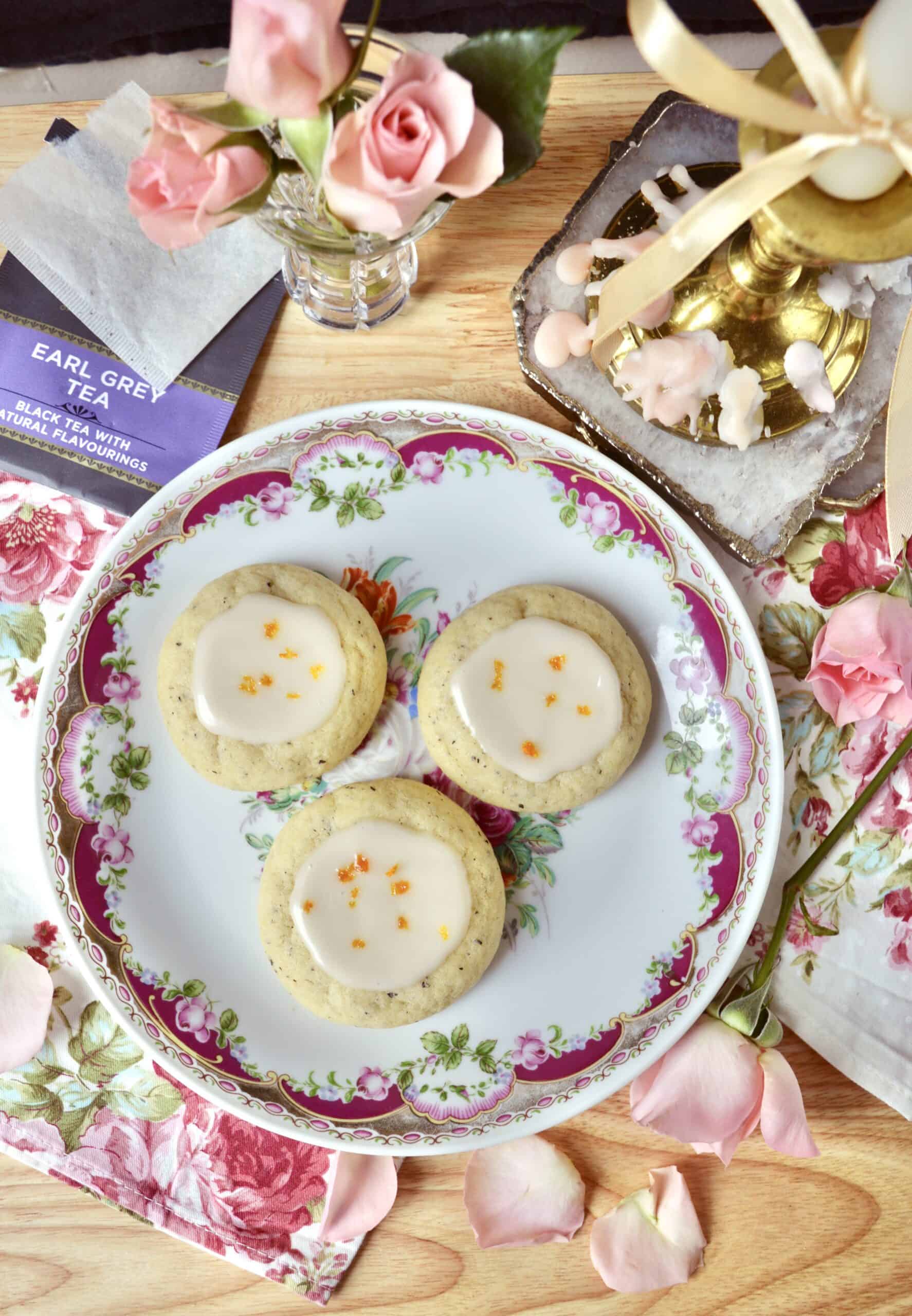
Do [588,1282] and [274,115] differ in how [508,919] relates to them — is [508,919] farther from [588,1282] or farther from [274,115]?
[274,115]

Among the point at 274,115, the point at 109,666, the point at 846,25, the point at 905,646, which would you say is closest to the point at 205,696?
the point at 109,666

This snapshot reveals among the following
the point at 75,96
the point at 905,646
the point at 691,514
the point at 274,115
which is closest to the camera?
the point at 274,115

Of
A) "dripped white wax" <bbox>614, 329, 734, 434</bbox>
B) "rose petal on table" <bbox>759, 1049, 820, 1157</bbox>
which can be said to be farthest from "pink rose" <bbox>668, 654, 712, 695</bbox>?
"rose petal on table" <bbox>759, 1049, 820, 1157</bbox>

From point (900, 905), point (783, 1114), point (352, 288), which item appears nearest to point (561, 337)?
point (352, 288)

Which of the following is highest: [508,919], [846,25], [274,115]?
[846,25]

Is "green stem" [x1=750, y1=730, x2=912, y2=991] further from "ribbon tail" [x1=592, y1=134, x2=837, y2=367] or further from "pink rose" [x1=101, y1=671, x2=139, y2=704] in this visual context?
"pink rose" [x1=101, y1=671, x2=139, y2=704]

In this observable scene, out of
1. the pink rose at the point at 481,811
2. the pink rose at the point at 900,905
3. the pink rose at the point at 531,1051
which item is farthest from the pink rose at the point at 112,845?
the pink rose at the point at 900,905
